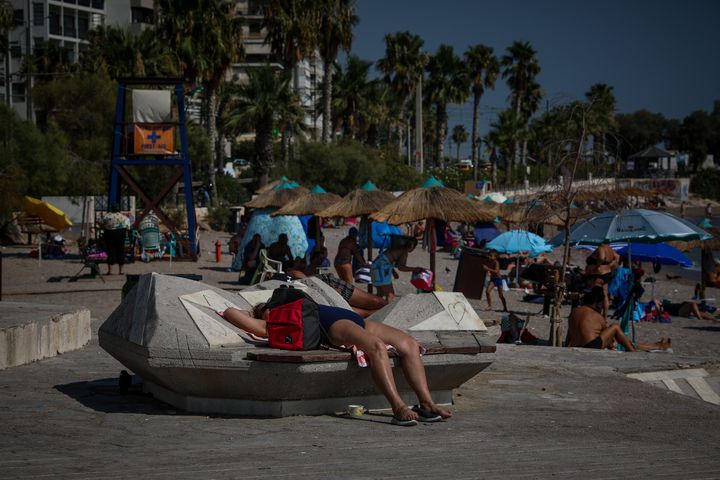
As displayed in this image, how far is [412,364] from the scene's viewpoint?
6.37 meters

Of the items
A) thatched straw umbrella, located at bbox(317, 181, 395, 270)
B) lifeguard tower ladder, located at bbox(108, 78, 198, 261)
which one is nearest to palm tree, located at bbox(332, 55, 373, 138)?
lifeguard tower ladder, located at bbox(108, 78, 198, 261)

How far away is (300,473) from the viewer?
4934mm

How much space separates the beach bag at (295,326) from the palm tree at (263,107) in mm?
37988

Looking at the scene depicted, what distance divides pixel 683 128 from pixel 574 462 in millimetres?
148577

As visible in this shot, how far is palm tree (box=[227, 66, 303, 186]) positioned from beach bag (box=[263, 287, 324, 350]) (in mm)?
37988

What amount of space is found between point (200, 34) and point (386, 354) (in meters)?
36.0

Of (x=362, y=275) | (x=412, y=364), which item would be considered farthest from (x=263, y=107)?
(x=412, y=364)

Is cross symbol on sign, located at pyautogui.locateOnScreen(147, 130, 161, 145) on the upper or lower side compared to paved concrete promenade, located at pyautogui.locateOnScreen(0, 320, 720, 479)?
upper

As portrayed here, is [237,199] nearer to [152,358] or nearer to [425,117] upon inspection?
[152,358]

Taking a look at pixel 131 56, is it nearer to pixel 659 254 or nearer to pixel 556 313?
pixel 659 254

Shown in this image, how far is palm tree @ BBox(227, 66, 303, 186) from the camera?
44.1 m

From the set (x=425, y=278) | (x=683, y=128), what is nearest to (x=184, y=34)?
(x=425, y=278)

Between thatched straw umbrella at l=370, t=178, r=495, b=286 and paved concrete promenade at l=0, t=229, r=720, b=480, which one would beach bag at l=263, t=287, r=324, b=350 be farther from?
thatched straw umbrella at l=370, t=178, r=495, b=286

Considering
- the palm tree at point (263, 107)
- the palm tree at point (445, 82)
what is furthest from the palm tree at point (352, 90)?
the palm tree at point (263, 107)
